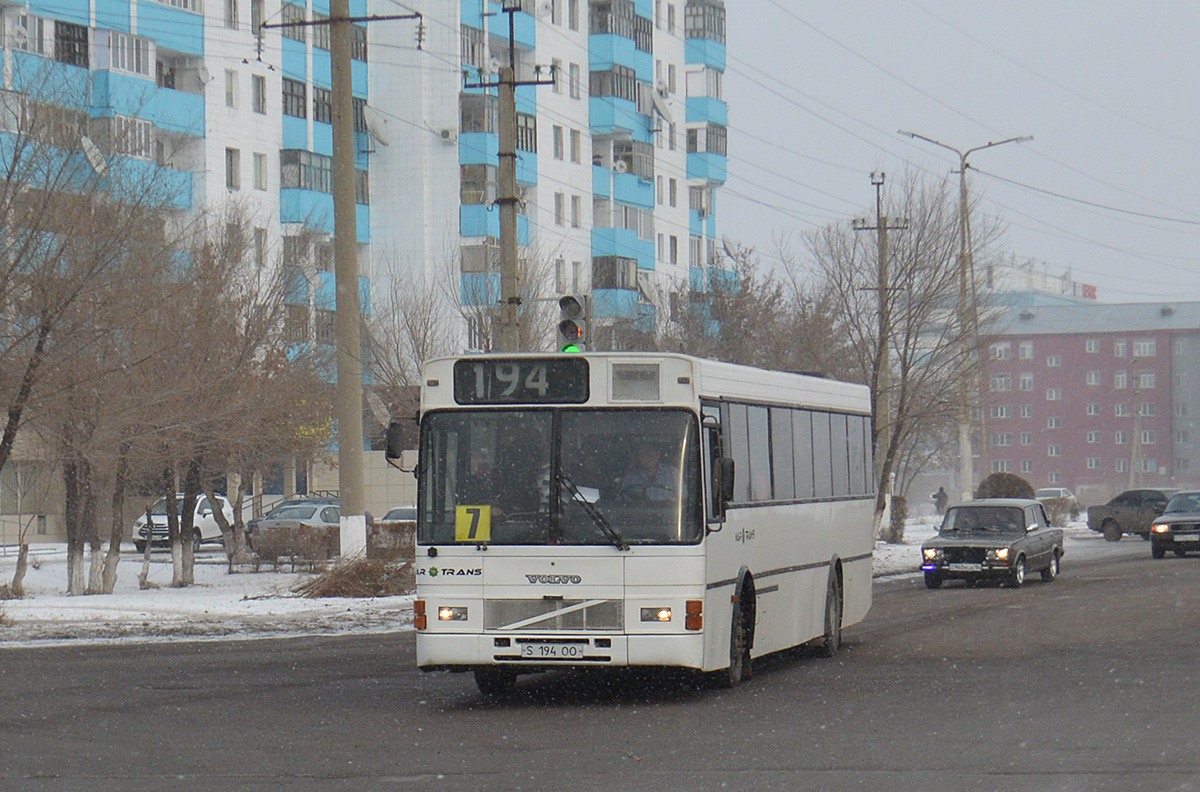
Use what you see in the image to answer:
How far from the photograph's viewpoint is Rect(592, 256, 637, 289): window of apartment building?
2731 inches

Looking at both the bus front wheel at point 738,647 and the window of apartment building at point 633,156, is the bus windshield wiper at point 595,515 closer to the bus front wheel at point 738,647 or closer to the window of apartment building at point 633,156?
the bus front wheel at point 738,647

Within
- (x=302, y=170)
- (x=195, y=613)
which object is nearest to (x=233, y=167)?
(x=302, y=170)

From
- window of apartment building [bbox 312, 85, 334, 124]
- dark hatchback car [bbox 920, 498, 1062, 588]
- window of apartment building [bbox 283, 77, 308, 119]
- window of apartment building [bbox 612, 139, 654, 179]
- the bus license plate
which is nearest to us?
the bus license plate

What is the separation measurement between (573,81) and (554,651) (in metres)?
61.8

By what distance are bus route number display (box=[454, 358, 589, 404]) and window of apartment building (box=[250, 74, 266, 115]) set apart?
48.3 metres

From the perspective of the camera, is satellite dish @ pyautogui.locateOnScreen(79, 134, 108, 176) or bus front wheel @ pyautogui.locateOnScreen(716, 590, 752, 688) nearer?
bus front wheel @ pyautogui.locateOnScreen(716, 590, 752, 688)

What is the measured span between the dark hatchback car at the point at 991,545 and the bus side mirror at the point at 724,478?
16.8 metres

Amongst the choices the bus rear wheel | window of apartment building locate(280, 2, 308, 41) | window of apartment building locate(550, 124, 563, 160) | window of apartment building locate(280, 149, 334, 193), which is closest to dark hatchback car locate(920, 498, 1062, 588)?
the bus rear wheel

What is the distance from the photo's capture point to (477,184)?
6456cm

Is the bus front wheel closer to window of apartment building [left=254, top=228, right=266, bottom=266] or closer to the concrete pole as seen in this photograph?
the concrete pole

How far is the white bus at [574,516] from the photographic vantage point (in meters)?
13.2

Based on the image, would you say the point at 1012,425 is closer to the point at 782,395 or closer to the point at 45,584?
the point at 45,584

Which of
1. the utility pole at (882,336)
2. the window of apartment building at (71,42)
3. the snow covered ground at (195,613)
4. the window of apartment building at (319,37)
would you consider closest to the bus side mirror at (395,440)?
the snow covered ground at (195,613)

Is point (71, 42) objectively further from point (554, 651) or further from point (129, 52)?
point (554, 651)
